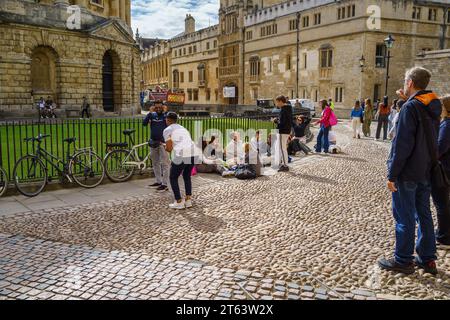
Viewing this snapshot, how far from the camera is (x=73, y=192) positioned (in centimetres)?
880

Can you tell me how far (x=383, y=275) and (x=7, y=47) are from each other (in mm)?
26702

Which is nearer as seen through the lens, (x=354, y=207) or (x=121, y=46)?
(x=354, y=207)

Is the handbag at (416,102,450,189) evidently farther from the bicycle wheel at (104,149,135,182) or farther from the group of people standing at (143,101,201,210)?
the bicycle wheel at (104,149,135,182)

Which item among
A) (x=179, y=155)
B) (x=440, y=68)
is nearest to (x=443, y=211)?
(x=179, y=155)

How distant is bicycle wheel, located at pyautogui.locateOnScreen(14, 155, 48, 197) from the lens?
8352mm

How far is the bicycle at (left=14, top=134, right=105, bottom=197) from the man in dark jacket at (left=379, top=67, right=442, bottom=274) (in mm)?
6762

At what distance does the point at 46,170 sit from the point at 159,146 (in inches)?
96.6

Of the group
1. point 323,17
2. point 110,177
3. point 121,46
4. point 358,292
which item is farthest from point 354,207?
point 323,17

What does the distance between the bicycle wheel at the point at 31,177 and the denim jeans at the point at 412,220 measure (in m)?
7.05

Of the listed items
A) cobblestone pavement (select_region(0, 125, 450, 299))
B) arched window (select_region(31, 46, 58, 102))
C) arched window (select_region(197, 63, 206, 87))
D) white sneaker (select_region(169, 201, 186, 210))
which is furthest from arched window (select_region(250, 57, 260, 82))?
white sneaker (select_region(169, 201, 186, 210))

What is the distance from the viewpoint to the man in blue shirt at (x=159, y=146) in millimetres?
8969

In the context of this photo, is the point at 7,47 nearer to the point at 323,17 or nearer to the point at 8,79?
the point at 8,79

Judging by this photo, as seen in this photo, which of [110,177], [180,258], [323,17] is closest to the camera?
[180,258]

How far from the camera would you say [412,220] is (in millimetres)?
4586
